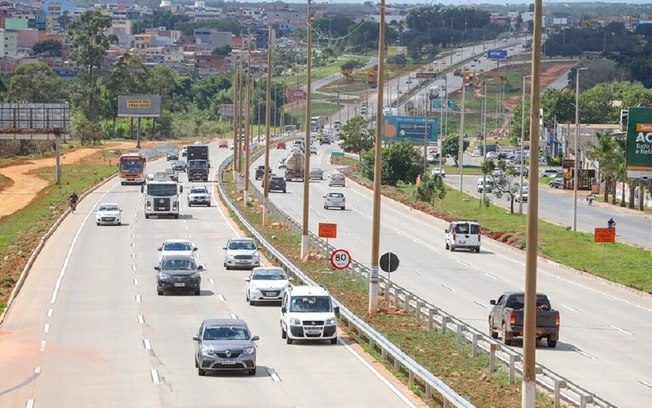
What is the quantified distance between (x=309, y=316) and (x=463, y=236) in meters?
36.5

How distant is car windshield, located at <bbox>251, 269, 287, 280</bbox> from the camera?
49281 millimetres

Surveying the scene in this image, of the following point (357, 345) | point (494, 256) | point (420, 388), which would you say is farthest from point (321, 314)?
point (494, 256)

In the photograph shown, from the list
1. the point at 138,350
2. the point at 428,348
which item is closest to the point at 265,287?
the point at 138,350

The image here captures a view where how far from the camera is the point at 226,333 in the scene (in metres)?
34.3

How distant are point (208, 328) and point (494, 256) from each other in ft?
136

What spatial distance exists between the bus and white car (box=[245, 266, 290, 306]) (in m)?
72.3

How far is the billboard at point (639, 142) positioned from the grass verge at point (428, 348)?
30.5 meters

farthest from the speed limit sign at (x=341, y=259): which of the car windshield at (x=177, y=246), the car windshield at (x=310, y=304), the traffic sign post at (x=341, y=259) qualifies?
the car windshield at (x=177, y=246)

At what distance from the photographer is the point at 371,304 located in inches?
1753

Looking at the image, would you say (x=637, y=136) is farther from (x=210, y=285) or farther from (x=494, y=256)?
(x=210, y=285)

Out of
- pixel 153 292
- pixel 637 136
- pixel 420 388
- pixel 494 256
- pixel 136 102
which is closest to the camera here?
pixel 420 388

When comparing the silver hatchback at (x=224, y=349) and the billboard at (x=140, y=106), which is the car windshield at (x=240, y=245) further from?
the billboard at (x=140, y=106)

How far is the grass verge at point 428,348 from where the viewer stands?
2998 cm

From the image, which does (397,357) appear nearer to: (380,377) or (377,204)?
(380,377)
